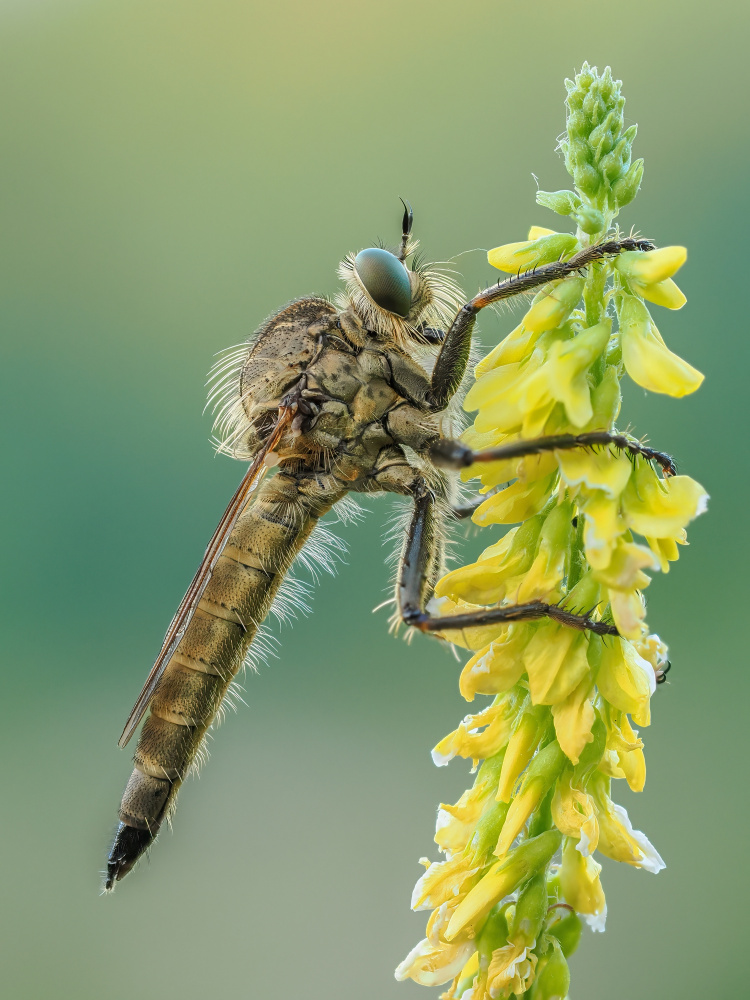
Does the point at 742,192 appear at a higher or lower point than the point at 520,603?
higher

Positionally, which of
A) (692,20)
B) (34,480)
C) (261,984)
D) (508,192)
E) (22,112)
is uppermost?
(692,20)

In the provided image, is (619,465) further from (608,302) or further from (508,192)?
(508,192)

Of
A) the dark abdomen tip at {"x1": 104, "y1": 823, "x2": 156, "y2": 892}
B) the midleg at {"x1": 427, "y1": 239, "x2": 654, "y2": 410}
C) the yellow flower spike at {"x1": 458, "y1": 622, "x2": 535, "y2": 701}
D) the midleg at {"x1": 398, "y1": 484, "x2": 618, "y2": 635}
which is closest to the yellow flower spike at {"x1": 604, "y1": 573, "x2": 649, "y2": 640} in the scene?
the midleg at {"x1": 398, "y1": 484, "x2": 618, "y2": 635}

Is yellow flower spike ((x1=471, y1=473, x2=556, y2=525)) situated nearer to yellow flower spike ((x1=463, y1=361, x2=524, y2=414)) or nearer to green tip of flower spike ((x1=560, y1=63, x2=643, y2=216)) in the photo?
yellow flower spike ((x1=463, y1=361, x2=524, y2=414))

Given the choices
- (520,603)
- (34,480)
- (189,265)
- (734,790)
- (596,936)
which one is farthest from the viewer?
(189,265)

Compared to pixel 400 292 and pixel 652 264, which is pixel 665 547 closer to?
pixel 652 264

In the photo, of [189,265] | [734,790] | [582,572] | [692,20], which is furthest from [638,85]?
[582,572]

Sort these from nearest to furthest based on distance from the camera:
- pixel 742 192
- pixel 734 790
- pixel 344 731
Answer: pixel 734 790, pixel 742 192, pixel 344 731
